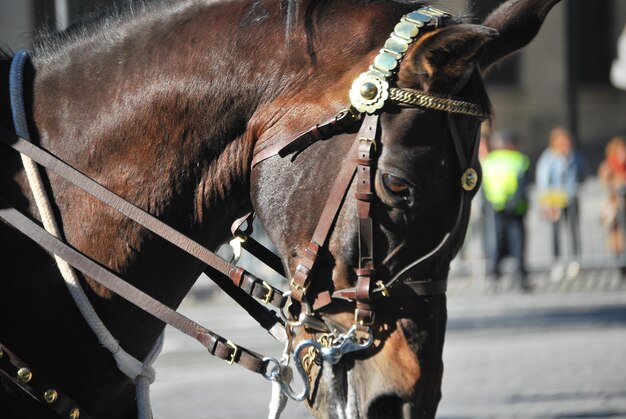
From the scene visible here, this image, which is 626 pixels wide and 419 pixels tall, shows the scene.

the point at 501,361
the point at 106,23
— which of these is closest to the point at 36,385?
the point at 106,23

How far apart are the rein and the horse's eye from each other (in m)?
0.04

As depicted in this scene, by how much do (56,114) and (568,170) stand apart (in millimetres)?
11690

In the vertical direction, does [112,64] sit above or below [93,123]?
above

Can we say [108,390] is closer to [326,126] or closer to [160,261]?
[160,261]

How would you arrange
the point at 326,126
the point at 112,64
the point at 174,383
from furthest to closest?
the point at 174,383
the point at 112,64
the point at 326,126

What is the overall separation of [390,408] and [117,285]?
699mm

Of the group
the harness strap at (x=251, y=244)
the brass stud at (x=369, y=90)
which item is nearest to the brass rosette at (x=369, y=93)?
the brass stud at (x=369, y=90)

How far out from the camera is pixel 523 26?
2.40 m

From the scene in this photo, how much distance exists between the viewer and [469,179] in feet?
7.48

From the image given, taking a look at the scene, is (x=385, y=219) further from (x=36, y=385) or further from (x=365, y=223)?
(x=36, y=385)

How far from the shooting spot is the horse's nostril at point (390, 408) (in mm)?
2250

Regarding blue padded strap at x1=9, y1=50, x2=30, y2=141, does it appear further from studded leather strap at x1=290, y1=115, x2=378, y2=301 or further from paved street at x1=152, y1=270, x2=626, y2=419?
paved street at x1=152, y1=270, x2=626, y2=419

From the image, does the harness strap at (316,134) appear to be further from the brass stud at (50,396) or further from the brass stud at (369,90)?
the brass stud at (50,396)

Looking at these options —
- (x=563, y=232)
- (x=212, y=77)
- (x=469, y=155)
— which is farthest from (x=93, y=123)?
(x=563, y=232)
